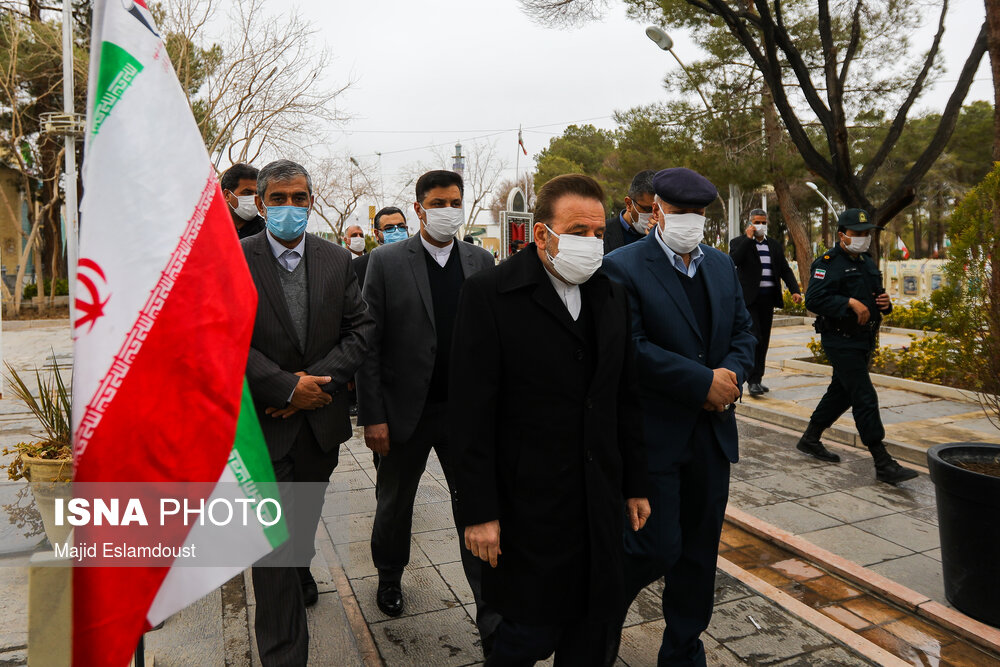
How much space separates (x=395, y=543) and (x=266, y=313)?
1378 millimetres

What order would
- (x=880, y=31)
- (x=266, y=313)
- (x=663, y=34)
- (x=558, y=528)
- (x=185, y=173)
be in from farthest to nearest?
(x=663, y=34)
(x=880, y=31)
(x=266, y=313)
(x=558, y=528)
(x=185, y=173)

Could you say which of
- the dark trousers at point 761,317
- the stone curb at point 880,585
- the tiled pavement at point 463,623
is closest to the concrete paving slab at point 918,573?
the stone curb at point 880,585

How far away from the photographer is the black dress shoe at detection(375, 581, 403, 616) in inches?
146

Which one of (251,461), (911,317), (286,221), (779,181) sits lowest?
(911,317)

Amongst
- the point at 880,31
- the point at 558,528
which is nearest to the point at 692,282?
the point at 558,528

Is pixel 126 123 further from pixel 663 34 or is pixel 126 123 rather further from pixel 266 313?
pixel 663 34

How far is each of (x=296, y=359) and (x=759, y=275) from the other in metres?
6.89

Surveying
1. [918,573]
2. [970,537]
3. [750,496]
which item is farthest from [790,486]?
[970,537]

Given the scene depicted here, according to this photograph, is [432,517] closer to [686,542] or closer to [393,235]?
[686,542]

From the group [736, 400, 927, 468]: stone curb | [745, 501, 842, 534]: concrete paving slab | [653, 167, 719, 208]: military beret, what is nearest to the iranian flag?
[653, 167, 719, 208]: military beret

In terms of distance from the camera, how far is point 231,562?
2.10m

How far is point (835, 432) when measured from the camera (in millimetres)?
7074

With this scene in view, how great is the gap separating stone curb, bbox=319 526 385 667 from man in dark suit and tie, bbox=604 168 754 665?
4.21ft

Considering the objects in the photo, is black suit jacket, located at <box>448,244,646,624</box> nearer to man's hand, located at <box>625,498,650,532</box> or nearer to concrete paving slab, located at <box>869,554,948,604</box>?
man's hand, located at <box>625,498,650,532</box>
